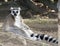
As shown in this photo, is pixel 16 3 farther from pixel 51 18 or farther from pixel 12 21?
pixel 12 21

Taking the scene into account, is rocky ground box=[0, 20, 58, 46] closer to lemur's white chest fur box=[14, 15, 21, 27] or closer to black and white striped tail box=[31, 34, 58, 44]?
black and white striped tail box=[31, 34, 58, 44]

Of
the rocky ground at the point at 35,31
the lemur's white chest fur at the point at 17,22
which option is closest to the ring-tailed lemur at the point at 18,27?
the lemur's white chest fur at the point at 17,22

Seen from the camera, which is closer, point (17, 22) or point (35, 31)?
point (17, 22)

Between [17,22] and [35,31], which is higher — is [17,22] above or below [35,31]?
above

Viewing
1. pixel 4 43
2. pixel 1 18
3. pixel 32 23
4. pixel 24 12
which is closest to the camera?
pixel 4 43

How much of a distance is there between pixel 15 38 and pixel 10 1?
5.37 m

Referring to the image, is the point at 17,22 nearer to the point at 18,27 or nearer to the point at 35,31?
the point at 18,27

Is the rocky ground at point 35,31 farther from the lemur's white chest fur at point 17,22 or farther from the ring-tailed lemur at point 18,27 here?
the lemur's white chest fur at point 17,22

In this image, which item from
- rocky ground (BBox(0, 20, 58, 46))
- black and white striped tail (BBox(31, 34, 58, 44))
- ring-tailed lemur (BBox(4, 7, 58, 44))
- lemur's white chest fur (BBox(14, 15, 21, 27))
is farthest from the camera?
lemur's white chest fur (BBox(14, 15, 21, 27))

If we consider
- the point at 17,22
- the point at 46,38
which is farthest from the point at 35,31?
the point at 46,38

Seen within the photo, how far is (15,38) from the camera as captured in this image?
6.81m

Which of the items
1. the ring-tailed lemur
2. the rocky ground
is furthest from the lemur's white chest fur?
the rocky ground

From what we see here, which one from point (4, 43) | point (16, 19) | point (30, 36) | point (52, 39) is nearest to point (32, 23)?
point (16, 19)

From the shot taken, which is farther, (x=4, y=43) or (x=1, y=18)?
(x=1, y=18)
